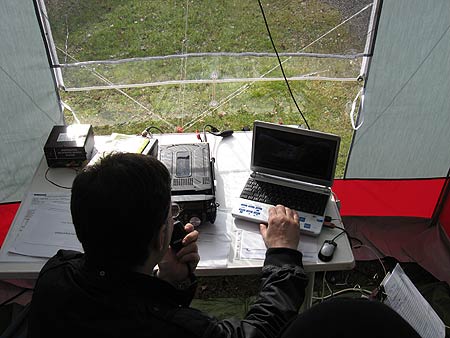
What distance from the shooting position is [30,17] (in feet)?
7.08

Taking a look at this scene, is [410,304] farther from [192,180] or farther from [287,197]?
[192,180]

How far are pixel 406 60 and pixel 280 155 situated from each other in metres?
0.80

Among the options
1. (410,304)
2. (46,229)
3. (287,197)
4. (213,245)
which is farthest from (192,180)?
(410,304)

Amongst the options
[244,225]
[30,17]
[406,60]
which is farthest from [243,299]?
[30,17]

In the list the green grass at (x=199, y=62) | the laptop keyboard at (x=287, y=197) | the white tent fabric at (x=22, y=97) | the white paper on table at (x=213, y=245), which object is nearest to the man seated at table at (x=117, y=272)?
the white paper on table at (x=213, y=245)

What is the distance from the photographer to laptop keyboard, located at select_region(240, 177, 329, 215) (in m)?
1.74

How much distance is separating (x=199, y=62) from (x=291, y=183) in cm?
124

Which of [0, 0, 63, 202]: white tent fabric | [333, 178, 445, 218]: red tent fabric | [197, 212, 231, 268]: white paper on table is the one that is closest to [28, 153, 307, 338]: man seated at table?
[197, 212, 231, 268]: white paper on table

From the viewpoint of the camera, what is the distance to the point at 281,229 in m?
1.61

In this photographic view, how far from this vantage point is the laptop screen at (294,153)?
170cm

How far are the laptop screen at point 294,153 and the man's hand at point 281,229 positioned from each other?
0.61 feet

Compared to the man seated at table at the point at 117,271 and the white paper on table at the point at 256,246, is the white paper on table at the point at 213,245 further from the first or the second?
the man seated at table at the point at 117,271

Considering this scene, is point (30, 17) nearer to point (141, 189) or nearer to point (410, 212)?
point (141, 189)

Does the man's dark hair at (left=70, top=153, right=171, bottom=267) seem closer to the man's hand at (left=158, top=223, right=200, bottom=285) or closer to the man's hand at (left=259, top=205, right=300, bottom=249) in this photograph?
the man's hand at (left=158, top=223, right=200, bottom=285)
